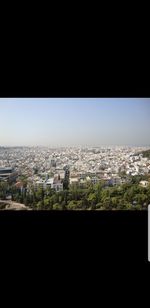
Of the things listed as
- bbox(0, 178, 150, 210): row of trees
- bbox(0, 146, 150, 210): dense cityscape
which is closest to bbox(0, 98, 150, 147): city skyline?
bbox(0, 146, 150, 210): dense cityscape

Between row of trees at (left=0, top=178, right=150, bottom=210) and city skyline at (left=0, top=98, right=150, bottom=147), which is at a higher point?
city skyline at (left=0, top=98, right=150, bottom=147)

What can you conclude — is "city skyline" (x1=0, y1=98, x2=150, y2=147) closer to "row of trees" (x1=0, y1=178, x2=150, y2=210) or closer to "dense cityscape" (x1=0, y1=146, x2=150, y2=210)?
"dense cityscape" (x1=0, y1=146, x2=150, y2=210)

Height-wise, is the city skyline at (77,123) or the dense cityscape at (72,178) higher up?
the city skyline at (77,123)

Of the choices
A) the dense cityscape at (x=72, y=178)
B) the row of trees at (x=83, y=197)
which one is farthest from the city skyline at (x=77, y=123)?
the row of trees at (x=83, y=197)

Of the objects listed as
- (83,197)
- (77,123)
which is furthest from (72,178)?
(77,123)

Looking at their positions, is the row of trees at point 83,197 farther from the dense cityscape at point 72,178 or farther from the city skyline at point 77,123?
the city skyline at point 77,123
